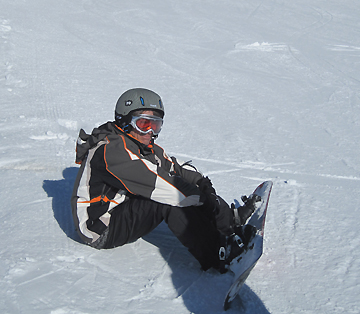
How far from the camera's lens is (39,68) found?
7582 mm

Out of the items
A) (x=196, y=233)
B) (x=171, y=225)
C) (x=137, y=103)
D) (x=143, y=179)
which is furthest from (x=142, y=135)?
(x=196, y=233)

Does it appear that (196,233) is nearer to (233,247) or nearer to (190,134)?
(233,247)

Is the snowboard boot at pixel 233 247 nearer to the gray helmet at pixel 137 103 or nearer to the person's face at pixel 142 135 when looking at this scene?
the person's face at pixel 142 135

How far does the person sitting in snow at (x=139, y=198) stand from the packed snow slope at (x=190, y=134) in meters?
0.22

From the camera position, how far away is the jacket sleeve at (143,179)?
2.99 metres

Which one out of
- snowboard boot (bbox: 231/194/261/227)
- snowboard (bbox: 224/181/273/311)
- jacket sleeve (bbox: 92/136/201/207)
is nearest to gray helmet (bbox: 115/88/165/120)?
jacket sleeve (bbox: 92/136/201/207)

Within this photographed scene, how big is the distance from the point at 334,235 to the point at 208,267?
129 cm

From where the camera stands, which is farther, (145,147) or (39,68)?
(39,68)

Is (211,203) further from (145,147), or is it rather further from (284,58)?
(284,58)

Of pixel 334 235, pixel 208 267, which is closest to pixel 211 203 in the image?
pixel 208 267

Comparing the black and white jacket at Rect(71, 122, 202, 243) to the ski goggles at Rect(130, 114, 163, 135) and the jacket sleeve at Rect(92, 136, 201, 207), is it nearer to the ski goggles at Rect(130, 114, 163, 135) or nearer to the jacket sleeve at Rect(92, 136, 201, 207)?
the jacket sleeve at Rect(92, 136, 201, 207)

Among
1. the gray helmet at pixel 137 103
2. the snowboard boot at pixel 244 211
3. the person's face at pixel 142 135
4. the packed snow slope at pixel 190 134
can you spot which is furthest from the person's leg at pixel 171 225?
the gray helmet at pixel 137 103

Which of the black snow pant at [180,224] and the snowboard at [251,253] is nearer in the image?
the snowboard at [251,253]

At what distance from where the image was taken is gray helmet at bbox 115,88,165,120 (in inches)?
131
